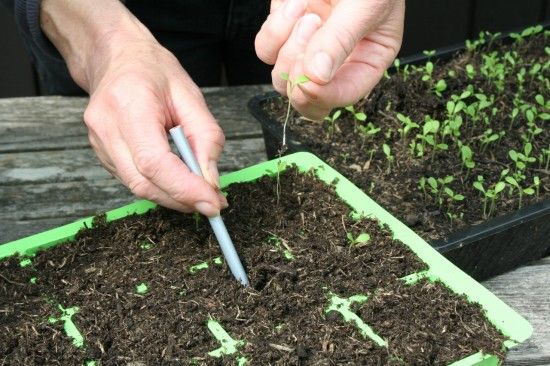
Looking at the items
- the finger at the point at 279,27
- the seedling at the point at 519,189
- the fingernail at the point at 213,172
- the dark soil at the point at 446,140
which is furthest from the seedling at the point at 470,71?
the fingernail at the point at 213,172

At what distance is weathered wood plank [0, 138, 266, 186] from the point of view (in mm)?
1801

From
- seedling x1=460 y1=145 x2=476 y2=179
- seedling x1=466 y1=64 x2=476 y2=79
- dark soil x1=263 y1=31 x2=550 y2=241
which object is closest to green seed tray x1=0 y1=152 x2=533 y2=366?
dark soil x1=263 y1=31 x2=550 y2=241

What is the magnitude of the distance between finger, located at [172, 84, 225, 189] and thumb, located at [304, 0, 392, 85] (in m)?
0.19

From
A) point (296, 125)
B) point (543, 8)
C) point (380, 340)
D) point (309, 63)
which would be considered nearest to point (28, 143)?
point (296, 125)

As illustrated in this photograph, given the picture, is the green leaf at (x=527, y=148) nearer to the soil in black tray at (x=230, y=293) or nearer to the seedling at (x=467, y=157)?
the seedling at (x=467, y=157)

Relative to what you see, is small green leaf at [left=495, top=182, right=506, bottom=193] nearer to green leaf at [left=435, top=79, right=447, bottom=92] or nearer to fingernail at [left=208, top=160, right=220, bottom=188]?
green leaf at [left=435, top=79, right=447, bottom=92]

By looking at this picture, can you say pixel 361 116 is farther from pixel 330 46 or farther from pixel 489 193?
pixel 330 46

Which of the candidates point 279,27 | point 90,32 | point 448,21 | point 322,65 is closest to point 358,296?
point 322,65

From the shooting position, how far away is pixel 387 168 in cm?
165

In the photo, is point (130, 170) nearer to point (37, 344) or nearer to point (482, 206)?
point (37, 344)

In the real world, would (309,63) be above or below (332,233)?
above

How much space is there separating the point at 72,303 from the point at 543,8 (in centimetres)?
226

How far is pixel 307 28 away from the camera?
133 centimetres

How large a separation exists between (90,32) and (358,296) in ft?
2.39
